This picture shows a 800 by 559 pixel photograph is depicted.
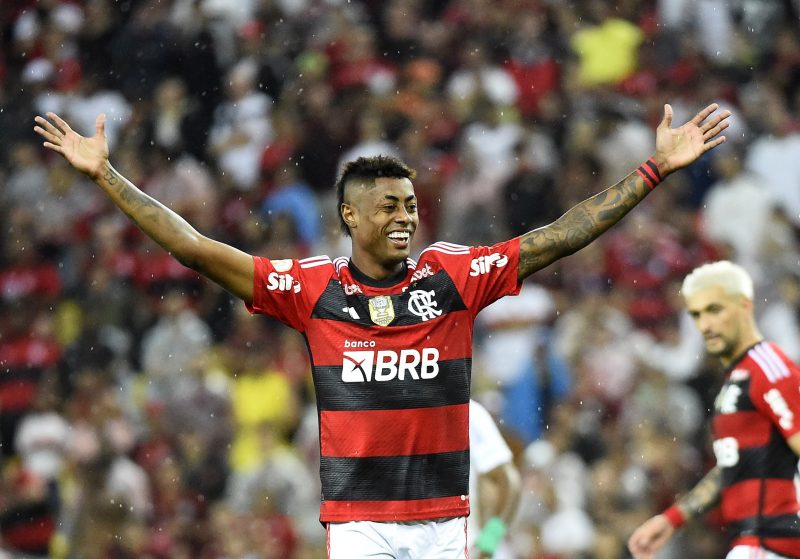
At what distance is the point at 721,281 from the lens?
21.4ft

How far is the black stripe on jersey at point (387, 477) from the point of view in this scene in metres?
5.21

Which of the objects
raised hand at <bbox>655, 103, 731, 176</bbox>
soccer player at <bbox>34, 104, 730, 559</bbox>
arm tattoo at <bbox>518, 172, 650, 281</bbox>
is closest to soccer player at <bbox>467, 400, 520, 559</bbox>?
soccer player at <bbox>34, 104, 730, 559</bbox>

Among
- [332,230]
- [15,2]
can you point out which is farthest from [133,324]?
[15,2]

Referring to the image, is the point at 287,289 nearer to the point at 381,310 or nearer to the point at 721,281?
the point at 381,310

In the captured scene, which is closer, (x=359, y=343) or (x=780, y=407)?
(x=359, y=343)

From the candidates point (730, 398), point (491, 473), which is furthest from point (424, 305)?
point (491, 473)

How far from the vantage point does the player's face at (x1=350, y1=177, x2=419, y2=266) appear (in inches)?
214

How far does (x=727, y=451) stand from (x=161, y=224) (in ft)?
9.02

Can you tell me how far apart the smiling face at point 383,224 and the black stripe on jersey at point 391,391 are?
46 cm

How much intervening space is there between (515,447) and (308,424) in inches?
112

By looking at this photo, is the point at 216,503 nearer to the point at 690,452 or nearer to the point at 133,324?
the point at 133,324

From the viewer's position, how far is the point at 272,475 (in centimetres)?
1084

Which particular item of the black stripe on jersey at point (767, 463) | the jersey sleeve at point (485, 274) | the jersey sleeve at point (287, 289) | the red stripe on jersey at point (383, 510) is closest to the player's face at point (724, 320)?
the black stripe on jersey at point (767, 463)

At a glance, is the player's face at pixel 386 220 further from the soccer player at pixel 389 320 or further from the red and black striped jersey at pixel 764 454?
the red and black striped jersey at pixel 764 454
